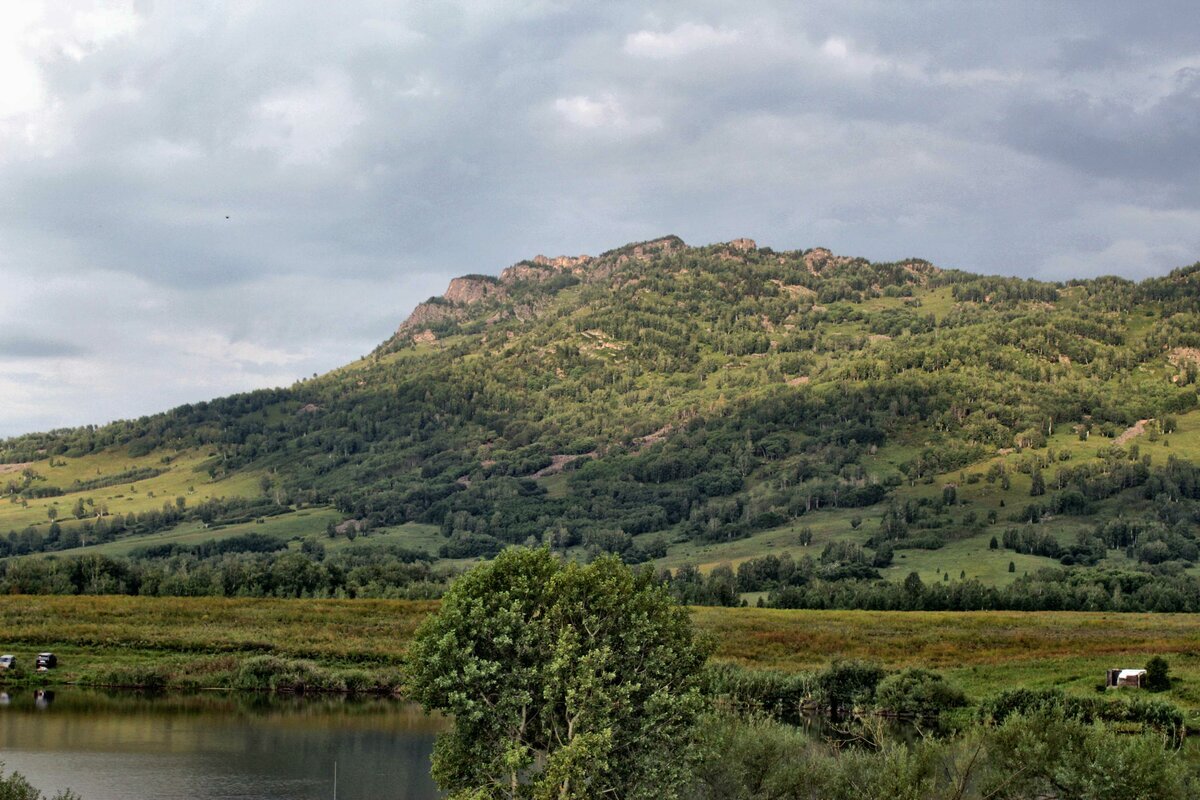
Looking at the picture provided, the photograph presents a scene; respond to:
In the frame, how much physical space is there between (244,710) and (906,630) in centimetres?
8145

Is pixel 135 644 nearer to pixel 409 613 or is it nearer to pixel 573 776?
pixel 409 613

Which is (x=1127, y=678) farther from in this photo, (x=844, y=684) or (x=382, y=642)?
(x=382, y=642)

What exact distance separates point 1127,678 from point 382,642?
254 ft

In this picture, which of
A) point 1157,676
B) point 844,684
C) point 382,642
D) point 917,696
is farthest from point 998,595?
point 382,642

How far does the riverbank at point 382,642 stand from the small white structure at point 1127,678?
2117 mm

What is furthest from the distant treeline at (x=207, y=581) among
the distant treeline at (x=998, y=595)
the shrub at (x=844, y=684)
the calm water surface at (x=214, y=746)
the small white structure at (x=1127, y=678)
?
the small white structure at (x=1127, y=678)

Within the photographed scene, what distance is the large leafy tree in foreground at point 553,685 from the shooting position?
44219 millimetres

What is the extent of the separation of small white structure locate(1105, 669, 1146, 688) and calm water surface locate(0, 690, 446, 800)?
58.6 metres

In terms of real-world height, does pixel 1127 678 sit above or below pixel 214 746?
below

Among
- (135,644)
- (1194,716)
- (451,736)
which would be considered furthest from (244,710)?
(1194,716)

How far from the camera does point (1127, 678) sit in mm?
97438

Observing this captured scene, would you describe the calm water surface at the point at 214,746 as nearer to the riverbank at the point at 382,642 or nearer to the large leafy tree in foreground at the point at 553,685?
the riverbank at the point at 382,642

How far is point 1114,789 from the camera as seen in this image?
47938mm

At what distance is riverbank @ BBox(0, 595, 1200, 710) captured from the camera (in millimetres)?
109500
